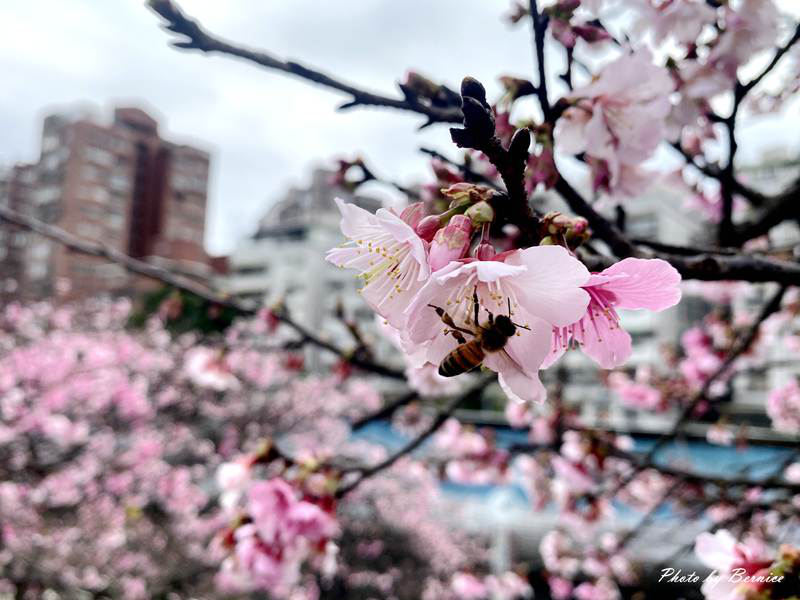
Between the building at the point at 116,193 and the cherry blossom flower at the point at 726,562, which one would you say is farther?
the building at the point at 116,193

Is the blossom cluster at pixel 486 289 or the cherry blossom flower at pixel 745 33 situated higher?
the cherry blossom flower at pixel 745 33

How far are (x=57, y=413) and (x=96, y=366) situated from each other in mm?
843

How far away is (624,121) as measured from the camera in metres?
0.74

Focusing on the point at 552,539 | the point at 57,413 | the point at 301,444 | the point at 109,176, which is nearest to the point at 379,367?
the point at 552,539

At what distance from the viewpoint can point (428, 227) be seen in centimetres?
43

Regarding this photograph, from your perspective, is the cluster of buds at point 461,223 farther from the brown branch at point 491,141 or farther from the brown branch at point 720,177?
the brown branch at point 720,177

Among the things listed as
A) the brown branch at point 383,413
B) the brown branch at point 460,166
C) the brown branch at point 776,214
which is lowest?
the brown branch at point 383,413

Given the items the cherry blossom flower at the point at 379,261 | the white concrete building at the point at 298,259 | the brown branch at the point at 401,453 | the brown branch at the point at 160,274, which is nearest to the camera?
the cherry blossom flower at the point at 379,261

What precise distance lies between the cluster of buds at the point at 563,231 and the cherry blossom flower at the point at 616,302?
31 mm

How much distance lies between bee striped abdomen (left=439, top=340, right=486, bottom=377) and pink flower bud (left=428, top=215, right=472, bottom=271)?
2.9 inches

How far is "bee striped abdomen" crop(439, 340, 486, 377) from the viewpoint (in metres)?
0.43

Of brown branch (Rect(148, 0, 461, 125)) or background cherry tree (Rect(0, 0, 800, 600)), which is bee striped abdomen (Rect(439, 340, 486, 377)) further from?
brown branch (Rect(148, 0, 461, 125))

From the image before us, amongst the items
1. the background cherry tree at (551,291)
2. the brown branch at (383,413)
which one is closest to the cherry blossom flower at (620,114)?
the background cherry tree at (551,291)

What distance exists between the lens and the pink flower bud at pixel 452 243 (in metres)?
0.39
